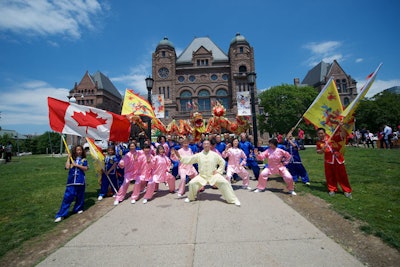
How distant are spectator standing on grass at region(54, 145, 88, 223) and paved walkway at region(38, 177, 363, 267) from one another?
99cm

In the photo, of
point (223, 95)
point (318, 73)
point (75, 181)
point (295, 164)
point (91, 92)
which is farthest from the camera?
point (318, 73)

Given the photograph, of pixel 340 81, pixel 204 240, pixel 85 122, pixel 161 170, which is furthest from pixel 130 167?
pixel 340 81

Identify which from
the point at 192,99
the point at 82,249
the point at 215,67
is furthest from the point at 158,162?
the point at 215,67

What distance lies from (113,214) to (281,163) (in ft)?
15.6

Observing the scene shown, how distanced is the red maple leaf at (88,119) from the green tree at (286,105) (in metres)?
32.3

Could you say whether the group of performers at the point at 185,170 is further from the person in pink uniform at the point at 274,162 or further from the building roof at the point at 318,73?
the building roof at the point at 318,73

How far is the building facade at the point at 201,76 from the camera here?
40.1 meters

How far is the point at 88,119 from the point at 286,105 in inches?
1317

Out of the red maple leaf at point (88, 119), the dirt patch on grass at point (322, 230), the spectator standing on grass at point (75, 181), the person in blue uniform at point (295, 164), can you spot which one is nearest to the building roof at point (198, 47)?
the person in blue uniform at point (295, 164)

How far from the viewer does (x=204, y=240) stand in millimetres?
3232

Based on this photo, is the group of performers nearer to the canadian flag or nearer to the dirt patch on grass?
the canadian flag

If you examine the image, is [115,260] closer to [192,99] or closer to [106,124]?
[106,124]

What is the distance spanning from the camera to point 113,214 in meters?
4.67

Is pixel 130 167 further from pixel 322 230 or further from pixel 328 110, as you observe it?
pixel 328 110
